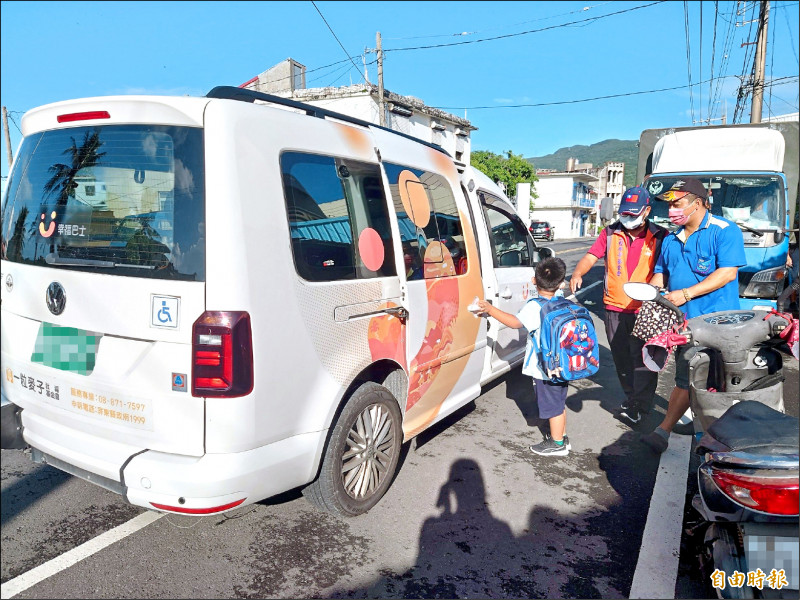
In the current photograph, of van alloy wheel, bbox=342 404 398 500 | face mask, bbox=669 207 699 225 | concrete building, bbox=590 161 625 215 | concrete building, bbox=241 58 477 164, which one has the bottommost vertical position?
van alloy wheel, bbox=342 404 398 500

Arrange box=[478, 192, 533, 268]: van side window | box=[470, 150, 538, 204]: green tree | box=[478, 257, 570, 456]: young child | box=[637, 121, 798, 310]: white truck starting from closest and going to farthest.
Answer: box=[478, 257, 570, 456]: young child
box=[478, 192, 533, 268]: van side window
box=[637, 121, 798, 310]: white truck
box=[470, 150, 538, 204]: green tree

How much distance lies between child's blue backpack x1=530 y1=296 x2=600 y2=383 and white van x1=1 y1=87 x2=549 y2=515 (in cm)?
109

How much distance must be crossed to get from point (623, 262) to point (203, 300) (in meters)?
3.43

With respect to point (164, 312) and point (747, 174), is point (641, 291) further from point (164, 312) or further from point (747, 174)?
point (747, 174)

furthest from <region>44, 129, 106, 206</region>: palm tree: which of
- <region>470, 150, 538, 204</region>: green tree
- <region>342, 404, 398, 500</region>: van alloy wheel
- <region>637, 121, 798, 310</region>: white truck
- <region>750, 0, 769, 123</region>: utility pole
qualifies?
<region>470, 150, 538, 204</region>: green tree

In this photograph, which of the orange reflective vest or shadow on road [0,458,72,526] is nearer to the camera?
shadow on road [0,458,72,526]

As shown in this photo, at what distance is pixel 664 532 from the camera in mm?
3105

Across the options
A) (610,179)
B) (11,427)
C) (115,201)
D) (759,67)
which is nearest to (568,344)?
(115,201)

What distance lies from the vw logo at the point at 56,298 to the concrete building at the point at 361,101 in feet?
75.0

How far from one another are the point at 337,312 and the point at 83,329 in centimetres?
114

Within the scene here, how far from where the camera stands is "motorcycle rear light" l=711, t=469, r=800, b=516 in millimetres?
1942

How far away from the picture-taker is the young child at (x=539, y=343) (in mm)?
3910

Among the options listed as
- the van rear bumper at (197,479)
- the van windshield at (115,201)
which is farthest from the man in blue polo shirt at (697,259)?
the van windshield at (115,201)

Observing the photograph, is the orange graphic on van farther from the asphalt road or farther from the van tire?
the van tire
